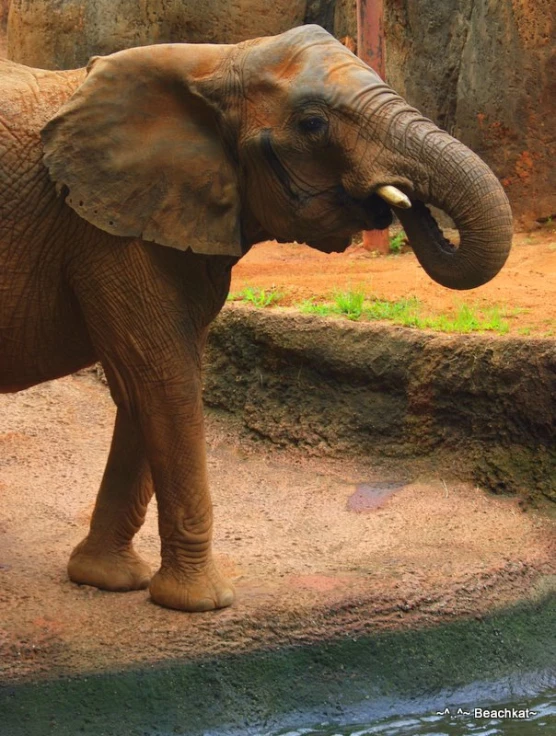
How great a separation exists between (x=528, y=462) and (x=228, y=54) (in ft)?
9.23

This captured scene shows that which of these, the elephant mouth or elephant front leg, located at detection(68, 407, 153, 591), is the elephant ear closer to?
the elephant mouth

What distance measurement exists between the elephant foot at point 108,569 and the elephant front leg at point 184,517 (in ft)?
0.64

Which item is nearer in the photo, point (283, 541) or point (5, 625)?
point (5, 625)

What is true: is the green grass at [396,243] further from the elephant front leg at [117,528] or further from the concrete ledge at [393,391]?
the elephant front leg at [117,528]

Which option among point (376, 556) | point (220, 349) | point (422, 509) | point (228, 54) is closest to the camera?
point (228, 54)

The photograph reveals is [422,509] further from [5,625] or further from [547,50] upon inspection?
[547,50]

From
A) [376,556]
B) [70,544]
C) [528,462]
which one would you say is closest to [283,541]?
[376,556]

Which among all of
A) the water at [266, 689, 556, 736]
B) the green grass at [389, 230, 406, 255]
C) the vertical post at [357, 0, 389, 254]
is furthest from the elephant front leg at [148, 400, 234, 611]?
the green grass at [389, 230, 406, 255]

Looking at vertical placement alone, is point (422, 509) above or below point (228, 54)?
below

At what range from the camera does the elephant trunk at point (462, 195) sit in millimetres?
3943

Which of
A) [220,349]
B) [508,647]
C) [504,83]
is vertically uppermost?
[504,83]

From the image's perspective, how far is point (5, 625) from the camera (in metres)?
4.61

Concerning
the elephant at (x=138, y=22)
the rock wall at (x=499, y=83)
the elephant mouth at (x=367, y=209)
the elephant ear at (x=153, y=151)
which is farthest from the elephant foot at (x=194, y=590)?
→ the elephant at (x=138, y=22)

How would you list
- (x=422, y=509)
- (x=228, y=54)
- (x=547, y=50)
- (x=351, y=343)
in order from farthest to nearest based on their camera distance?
(x=547, y=50) → (x=351, y=343) → (x=422, y=509) → (x=228, y=54)
